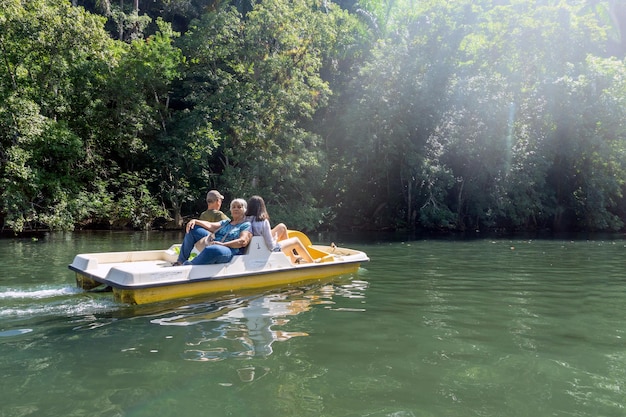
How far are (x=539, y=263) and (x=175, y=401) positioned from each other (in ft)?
31.4

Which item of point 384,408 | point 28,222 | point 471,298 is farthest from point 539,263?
point 28,222

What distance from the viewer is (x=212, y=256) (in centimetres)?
632

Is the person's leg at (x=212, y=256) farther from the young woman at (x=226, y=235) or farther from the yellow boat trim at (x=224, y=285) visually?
the yellow boat trim at (x=224, y=285)

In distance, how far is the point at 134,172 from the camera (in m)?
21.4

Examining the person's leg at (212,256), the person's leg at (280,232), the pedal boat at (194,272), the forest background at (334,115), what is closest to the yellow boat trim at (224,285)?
the pedal boat at (194,272)

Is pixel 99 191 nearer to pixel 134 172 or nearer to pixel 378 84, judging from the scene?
pixel 134 172

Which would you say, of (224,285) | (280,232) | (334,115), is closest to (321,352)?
(224,285)

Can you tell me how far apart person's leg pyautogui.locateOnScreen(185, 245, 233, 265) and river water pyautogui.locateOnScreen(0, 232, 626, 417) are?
50cm

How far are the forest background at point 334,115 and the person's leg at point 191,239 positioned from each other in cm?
1253

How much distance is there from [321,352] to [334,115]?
71.0 feet

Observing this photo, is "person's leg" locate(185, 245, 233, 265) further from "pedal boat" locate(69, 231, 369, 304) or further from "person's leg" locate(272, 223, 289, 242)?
A: "person's leg" locate(272, 223, 289, 242)

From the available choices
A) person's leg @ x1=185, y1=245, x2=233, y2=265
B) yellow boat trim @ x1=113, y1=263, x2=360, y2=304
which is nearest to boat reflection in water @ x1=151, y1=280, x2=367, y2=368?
yellow boat trim @ x1=113, y1=263, x2=360, y2=304

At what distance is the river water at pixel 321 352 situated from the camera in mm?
3072

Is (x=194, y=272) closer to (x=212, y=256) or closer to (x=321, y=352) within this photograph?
(x=212, y=256)
